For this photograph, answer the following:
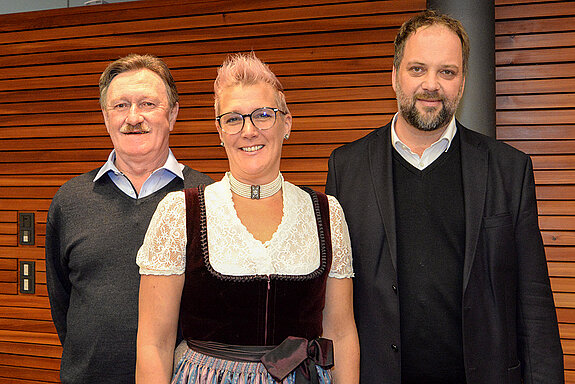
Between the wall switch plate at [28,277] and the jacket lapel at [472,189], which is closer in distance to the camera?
the jacket lapel at [472,189]

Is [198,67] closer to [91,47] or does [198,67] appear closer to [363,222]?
[91,47]

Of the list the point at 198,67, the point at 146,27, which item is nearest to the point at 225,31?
the point at 198,67

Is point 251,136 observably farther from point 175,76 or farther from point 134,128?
point 175,76

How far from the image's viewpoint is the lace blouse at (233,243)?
1684 mm

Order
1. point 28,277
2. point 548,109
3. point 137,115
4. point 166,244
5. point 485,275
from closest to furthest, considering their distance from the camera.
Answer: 1. point 166,244
2. point 485,275
3. point 137,115
4. point 548,109
5. point 28,277

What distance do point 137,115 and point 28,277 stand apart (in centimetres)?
235

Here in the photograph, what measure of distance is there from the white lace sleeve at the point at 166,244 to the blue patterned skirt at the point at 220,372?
0.28 meters

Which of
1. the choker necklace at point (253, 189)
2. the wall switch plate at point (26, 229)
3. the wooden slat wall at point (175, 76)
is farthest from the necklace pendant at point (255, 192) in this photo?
the wall switch plate at point (26, 229)

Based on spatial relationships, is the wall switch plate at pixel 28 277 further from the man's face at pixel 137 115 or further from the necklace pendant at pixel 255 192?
the necklace pendant at pixel 255 192

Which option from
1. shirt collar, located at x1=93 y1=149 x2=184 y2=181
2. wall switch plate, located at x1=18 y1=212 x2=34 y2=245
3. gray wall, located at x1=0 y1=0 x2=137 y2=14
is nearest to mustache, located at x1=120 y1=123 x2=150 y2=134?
shirt collar, located at x1=93 y1=149 x2=184 y2=181

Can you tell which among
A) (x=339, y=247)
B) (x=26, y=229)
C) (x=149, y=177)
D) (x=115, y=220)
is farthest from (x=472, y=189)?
(x=26, y=229)

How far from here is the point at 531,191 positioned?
6.92 feet

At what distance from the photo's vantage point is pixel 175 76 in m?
3.87

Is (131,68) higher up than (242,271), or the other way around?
(131,68)
